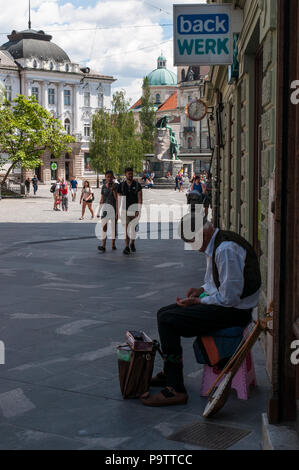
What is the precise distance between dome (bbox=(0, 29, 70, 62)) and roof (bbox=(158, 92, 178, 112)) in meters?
39.0

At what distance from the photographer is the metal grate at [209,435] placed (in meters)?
4.15

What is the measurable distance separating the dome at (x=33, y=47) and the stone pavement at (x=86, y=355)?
257 ft

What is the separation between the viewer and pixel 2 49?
92000mm

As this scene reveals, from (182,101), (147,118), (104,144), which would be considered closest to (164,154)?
(104,144)

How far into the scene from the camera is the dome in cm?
8744

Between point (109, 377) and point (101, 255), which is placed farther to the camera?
point (101, 255)

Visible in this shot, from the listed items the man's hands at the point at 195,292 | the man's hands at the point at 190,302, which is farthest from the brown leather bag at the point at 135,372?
the man's hands at the point at 195,292

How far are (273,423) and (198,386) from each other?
129 cm

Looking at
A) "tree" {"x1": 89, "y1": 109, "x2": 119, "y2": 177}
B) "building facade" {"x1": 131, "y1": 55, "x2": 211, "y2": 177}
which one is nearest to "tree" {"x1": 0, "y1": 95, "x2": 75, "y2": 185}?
"tree" {"x1": 89, "y1": 109, "x2": 119, "y2": 177}

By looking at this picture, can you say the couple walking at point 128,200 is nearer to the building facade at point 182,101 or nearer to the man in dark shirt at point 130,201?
the man in dark shirt at point 130,201

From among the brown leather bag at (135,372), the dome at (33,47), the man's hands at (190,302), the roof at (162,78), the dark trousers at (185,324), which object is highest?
the roof at (162,78)

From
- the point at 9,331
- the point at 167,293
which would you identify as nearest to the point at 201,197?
the point at 167,293

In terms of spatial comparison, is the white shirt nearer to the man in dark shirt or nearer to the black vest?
the black vest
